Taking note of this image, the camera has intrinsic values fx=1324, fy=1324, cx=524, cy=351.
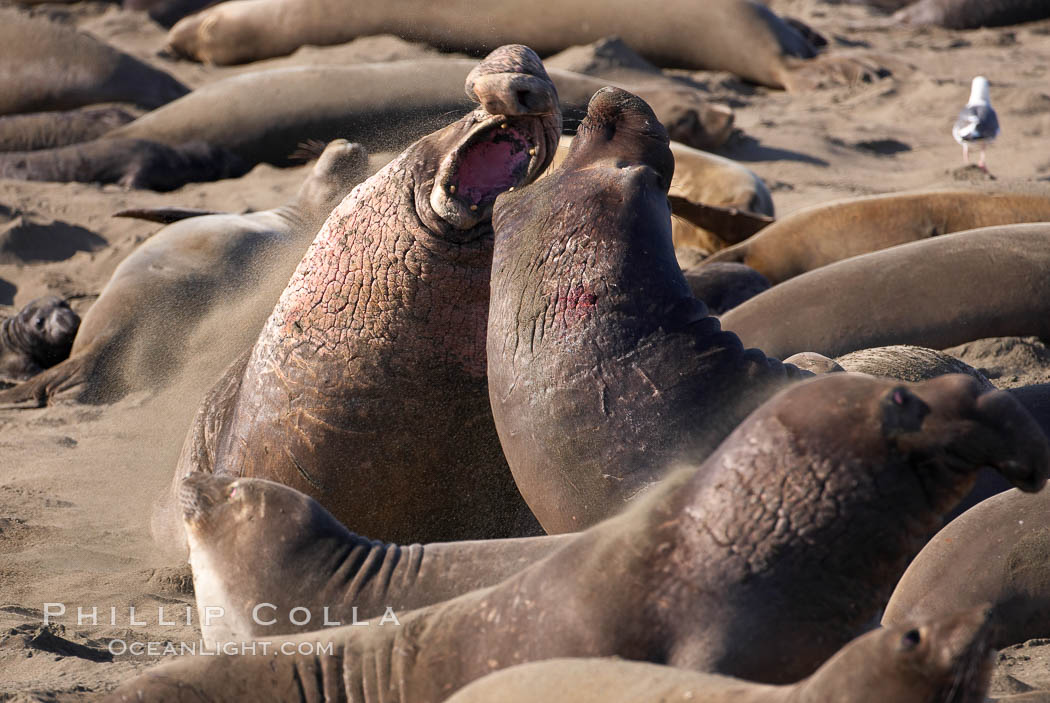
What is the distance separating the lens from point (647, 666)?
5.68ft

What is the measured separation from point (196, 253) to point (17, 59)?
172 inches

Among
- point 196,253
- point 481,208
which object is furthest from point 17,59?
point 481,208

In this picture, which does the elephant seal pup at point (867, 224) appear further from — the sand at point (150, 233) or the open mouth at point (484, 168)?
the open mouth at point (484, 168)

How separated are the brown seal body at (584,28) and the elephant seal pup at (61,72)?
142 centimetres

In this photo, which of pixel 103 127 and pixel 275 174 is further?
pixel 103 127

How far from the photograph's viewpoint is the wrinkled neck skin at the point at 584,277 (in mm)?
2682

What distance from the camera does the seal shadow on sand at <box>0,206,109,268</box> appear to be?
6688mm

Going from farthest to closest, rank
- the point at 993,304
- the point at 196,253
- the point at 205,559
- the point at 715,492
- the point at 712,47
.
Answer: the point at 712,47 < the point at 196,253 < the point at 993,304 < the point at 205,559 < the point at 715,492

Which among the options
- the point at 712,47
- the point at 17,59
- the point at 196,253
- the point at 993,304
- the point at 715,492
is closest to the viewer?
the point at 715,492

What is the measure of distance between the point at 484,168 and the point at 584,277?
571mm

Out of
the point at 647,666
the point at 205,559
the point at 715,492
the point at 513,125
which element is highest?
the point at 513,125

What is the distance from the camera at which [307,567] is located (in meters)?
2.32

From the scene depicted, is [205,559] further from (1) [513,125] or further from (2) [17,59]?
(2) [17,59]

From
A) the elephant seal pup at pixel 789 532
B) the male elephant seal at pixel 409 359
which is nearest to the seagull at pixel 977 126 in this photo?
the male elephant seal at pixel 409 359
